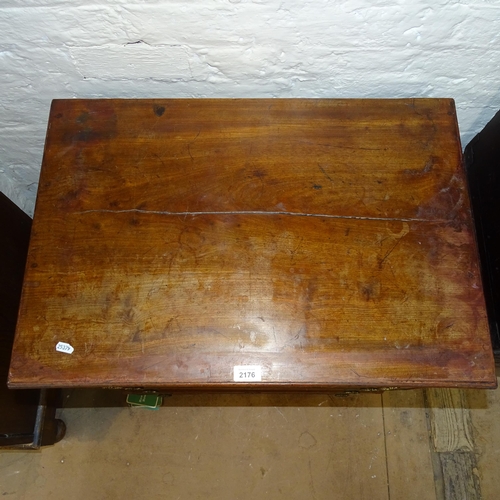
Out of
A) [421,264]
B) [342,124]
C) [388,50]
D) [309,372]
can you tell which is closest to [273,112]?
[342,124]

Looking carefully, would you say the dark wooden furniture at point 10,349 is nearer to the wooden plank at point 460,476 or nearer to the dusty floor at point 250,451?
the dusty floor at point 250,451

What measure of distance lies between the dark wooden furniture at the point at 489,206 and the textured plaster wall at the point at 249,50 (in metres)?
0.08

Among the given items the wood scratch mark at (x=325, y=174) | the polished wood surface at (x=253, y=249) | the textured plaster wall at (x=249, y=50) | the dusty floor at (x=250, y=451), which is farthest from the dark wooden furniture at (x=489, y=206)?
the dusty floor at (x=250, y=451)

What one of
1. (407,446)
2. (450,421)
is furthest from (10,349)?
(450,421)

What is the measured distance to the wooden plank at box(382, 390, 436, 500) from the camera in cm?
148

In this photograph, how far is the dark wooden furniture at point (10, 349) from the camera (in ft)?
4.05

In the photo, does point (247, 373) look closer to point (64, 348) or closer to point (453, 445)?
point (64, 348)

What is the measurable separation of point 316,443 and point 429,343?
0.85 meters

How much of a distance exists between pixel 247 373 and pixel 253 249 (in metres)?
0.24

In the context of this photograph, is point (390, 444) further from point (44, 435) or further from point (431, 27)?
point (431, 27)

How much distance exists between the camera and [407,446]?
1.52m

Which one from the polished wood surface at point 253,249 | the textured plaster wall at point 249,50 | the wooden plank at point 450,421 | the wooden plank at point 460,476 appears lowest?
the wooden plank at point 460,476

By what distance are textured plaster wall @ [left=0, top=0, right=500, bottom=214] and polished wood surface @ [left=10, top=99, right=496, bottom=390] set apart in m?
0.07

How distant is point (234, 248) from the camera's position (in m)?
0.89
